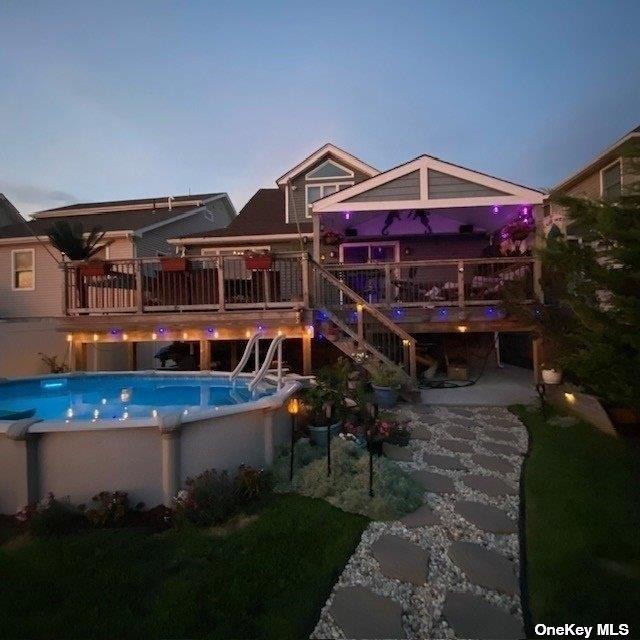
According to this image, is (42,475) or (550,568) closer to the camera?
(550,568)

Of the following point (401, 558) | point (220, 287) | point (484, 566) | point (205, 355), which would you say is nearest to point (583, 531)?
point (484, 566)

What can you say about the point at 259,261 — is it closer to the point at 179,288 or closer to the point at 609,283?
the point at 179,288

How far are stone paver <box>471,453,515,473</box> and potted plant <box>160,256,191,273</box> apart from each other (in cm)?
718

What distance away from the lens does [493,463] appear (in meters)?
4.92

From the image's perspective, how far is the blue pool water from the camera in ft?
22.5

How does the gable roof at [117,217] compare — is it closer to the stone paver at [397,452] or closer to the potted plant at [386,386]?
the potted plant at [386,386]

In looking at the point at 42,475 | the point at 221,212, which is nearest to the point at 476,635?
the point at 42,475

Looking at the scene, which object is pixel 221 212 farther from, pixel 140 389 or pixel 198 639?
pixel 198 639

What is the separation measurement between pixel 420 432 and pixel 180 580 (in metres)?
4.00

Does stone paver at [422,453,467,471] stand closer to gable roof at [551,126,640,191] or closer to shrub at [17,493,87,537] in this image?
shrub at [17,493,87,537]

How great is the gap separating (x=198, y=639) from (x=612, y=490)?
400 centimetres

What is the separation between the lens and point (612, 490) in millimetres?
4082

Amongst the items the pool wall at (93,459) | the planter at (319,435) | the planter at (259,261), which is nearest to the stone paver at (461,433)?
the planter at (319,435)

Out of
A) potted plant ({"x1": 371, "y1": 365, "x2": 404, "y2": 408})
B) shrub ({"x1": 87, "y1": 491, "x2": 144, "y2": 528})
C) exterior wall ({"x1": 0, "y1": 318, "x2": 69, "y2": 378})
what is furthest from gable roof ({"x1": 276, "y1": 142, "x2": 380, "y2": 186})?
shrub ({"x1": 87, "y1": 491, "x2": 144, "y2": 528})
